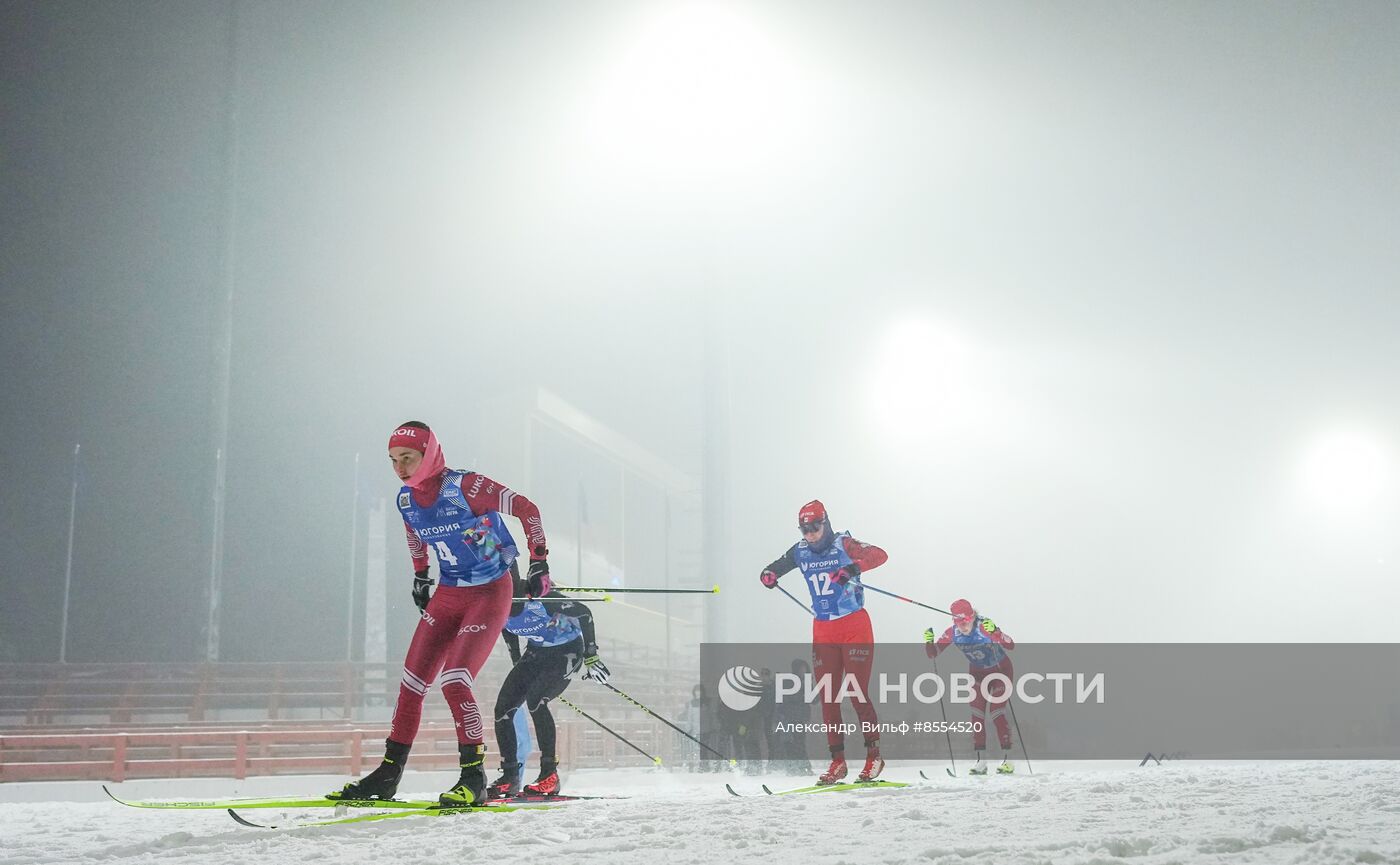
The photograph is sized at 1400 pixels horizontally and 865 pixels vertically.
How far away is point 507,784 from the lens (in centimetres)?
667

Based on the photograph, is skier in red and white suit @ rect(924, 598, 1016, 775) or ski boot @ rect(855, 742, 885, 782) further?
skier in red and white suit @ rect(924, 598, 1016, 775)

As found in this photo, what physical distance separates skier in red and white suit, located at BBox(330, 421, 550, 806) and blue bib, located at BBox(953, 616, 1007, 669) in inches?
235

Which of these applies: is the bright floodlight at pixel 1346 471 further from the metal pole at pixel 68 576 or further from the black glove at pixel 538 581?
the metal pole at pixel 68 576


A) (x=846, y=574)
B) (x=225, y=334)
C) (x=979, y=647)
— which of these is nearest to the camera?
(x=846, y=574)

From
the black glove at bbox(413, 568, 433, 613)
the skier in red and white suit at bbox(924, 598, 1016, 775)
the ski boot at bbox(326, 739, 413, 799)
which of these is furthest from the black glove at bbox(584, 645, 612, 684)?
the skier in red and white suit at bbox(924, 598, 1016, 775)

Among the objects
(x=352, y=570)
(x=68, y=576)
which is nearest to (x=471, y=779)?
(x=68, y=576)

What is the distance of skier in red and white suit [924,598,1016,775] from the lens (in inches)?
403

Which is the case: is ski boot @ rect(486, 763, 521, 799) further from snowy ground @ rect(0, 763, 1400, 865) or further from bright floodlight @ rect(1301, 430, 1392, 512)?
bright floodlight @ rect(1301, 430, 1392, 512)

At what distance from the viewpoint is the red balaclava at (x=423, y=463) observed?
536 cm

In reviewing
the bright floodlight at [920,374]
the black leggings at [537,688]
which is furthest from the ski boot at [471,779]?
the bright floodlight at [920,374]

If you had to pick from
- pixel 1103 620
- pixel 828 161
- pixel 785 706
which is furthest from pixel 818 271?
pixel 785 706

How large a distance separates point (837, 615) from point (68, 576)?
18.3 metres

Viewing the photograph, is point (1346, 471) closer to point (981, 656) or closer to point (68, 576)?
point (981, 656)

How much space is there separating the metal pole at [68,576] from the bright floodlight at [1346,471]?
31.3 metres
